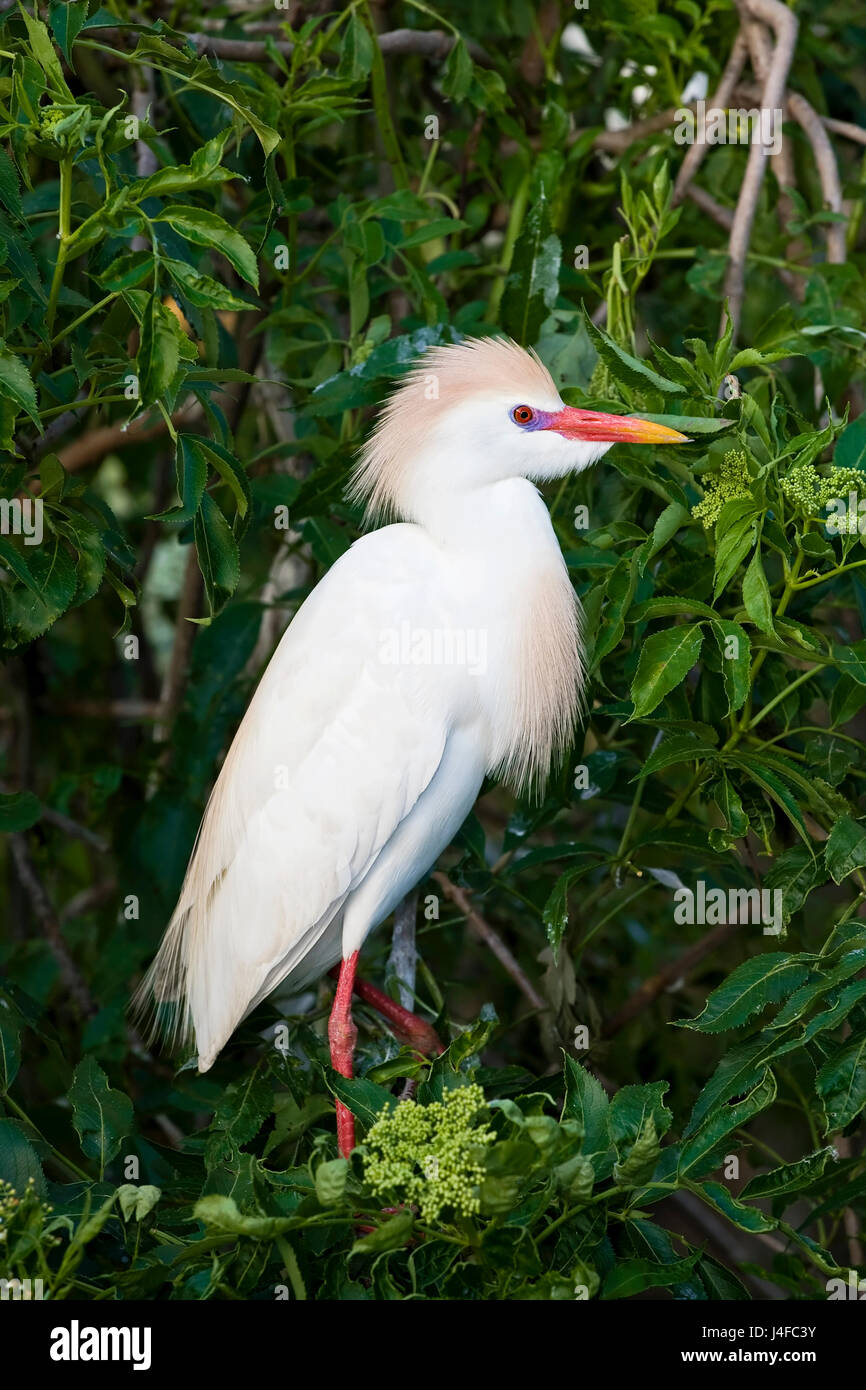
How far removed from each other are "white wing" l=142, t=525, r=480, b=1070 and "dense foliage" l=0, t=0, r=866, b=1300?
155 mm

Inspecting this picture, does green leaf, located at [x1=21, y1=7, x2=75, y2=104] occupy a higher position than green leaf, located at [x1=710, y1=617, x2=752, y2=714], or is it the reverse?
green leaf, located at [x1=21, y1=7, x2=75, y2=104]

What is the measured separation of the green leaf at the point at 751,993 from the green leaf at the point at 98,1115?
716 mm

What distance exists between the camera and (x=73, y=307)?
5.74 feet

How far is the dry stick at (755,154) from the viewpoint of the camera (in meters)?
2.28

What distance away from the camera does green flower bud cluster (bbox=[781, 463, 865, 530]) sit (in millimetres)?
1576

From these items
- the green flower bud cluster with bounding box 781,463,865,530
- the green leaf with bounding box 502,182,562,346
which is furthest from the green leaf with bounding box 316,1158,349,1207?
the green leaf with bounding box 502,182,562,346

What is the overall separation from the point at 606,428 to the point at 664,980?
111 centimetres

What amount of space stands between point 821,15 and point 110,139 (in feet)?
6.85

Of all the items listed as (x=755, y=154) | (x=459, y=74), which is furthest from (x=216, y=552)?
(x=755, y=154)

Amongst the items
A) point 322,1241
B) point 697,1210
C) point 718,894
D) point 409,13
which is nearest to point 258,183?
point 409,13

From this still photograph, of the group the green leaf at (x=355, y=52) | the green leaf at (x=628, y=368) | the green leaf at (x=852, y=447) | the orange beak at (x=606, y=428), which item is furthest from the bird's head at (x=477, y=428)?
the green leaf at (x=355, y=52)

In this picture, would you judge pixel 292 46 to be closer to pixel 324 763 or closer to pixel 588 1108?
pixel 324 763

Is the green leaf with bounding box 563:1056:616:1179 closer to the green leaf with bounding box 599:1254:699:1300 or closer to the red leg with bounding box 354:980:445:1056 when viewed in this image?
the green leaf with bounding box 599:1254:699:1300

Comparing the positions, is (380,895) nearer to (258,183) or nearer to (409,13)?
(258,183)
